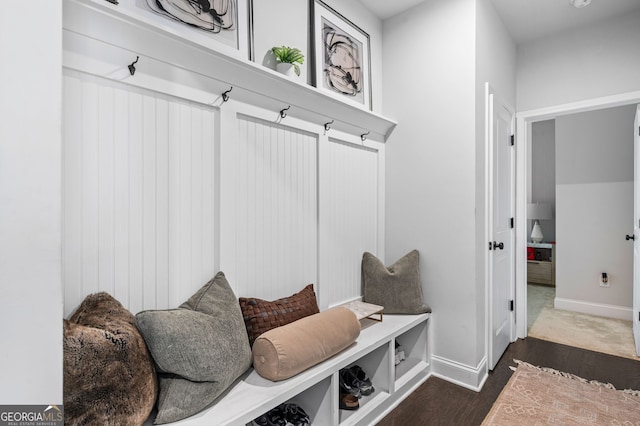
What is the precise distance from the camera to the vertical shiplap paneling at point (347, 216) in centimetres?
222

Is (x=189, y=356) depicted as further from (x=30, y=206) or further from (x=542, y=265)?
(x=542, y=265)

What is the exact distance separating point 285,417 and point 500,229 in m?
2.10

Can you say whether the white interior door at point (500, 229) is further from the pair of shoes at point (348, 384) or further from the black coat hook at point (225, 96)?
the black coat hook at point (225, 96)

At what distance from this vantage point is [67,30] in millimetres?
1130

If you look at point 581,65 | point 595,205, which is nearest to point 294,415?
point 581,65

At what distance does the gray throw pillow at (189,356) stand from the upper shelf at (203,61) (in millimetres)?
977

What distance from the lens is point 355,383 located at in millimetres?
1930

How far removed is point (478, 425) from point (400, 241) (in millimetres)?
1215

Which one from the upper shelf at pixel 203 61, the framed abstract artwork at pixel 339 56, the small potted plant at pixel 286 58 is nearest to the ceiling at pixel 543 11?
the framed abstract artwork at pixel 339 56

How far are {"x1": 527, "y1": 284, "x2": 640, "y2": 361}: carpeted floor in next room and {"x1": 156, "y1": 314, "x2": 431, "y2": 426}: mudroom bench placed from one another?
1.58 meters

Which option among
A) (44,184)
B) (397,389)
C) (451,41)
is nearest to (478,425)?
(397,389)

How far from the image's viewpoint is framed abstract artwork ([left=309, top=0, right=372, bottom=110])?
6.97ft

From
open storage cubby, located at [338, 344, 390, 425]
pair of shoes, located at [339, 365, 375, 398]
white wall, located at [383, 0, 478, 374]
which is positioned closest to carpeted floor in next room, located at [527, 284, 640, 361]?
white wall, located at [383, 0, 478, 374]

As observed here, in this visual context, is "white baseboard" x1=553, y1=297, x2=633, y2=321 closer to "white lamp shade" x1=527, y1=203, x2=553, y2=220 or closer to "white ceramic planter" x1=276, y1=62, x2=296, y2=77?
"white lamp shade" x1=527, y1=203, x2=553, y2=220
